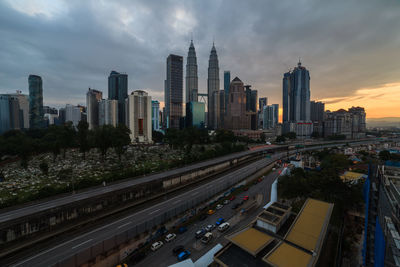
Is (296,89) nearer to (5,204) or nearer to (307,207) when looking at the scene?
(307,207)

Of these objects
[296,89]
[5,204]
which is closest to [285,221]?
[5,204]

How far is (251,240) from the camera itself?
600 inches

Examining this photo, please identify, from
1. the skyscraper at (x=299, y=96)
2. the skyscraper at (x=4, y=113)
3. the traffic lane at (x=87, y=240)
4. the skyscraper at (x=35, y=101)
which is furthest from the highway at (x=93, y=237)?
the skyscraper at (x=35, y=101)

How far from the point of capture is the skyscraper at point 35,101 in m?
154

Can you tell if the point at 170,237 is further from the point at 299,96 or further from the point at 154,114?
the point at 299,96


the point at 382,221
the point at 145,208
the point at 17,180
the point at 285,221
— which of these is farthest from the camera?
the point at 17,180

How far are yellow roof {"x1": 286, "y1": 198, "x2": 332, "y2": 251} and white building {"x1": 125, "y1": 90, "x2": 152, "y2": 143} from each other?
9181 centimetres

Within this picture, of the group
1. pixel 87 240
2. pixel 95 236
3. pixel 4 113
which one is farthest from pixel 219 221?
pixel 4 113

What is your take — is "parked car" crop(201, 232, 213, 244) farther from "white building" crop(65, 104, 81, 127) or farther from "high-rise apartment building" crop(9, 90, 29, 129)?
"white building" crop(65, 104, 81, 127)

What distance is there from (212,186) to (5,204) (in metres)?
33.8

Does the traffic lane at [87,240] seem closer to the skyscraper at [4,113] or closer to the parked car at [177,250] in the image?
the parked car at [177,250]

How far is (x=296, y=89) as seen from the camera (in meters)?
187

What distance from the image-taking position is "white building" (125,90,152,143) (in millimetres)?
95750

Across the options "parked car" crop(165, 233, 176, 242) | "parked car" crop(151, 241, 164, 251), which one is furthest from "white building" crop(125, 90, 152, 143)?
"parked car" crop(151, 241, 164, 251)
